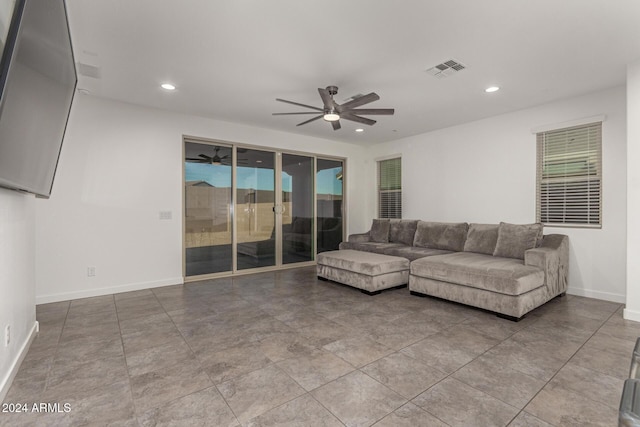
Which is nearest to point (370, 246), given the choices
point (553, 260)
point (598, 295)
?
point (553, 260)

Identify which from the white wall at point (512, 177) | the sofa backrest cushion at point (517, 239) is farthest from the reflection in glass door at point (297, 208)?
the sofa backrest cushion at point (517, 239)

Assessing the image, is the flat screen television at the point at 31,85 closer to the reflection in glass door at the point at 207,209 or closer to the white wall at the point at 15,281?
the white wall at the point at 15,281

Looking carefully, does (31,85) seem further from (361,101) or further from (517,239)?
(517,239)

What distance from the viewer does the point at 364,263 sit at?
425 cm

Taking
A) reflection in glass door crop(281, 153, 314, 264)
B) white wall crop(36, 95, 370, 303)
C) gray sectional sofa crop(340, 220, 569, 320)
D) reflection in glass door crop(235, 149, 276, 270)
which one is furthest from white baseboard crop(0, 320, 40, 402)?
gray sectional sofa crop(340, 220, 569, 320)

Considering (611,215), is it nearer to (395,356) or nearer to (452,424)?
(395,356)

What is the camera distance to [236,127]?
5.39 metres

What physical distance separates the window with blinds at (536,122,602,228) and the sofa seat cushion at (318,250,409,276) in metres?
2.24

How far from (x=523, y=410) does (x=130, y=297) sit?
4.43 m

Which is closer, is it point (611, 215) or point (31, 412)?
point (31, 412)

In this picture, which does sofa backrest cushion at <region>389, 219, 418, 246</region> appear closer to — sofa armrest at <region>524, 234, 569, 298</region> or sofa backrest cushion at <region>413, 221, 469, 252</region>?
sofa backrest cushion at <region>413, 221, 469, 252</region>

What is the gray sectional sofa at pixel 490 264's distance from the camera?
327 centimetres

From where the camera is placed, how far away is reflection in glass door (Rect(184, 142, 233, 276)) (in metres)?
5.01

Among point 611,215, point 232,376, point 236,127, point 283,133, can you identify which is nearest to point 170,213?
point 236,127
